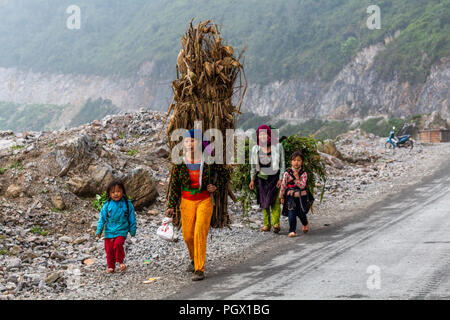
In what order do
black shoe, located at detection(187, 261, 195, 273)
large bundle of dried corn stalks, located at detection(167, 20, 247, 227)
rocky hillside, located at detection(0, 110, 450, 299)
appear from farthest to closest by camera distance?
large bundle of dried corn stalks, located at detection(167, 20, 247, 227)
black shoe, located at detection(187, 261, 195, 273)
rocky hillside, located at detection(0, 110, 450, 299)

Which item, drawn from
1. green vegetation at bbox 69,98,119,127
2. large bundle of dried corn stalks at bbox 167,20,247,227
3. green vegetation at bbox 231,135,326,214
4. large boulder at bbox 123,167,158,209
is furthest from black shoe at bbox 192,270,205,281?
green vegetation at bbox 69,98,119,127

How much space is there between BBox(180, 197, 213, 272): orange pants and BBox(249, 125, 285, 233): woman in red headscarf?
2271mm

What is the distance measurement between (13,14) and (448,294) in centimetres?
16548

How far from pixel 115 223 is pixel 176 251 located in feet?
4.16

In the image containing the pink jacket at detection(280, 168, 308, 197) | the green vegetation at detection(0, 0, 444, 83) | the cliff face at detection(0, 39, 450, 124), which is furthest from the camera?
the green vegetation at detection(0, 0, 444, 83)

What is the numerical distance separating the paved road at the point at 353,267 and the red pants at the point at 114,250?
3.67ft

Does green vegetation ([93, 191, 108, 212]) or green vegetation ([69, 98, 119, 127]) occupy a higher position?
green vegetation ([69, 98, 119, 127])

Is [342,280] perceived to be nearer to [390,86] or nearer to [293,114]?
[390,86]

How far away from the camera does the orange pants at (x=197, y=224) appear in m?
5.31

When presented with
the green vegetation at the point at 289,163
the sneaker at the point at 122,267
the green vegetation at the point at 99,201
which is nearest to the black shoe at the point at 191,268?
the sneaker at the point at 122,267

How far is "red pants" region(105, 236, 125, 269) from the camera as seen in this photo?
5.68m

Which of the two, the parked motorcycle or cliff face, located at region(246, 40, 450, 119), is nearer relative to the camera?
the parked motorcycle

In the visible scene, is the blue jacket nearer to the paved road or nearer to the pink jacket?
the paved road

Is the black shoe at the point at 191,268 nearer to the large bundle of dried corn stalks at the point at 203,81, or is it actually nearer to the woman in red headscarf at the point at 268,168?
the large bundle of dried corn stalks at the point at 203,81
